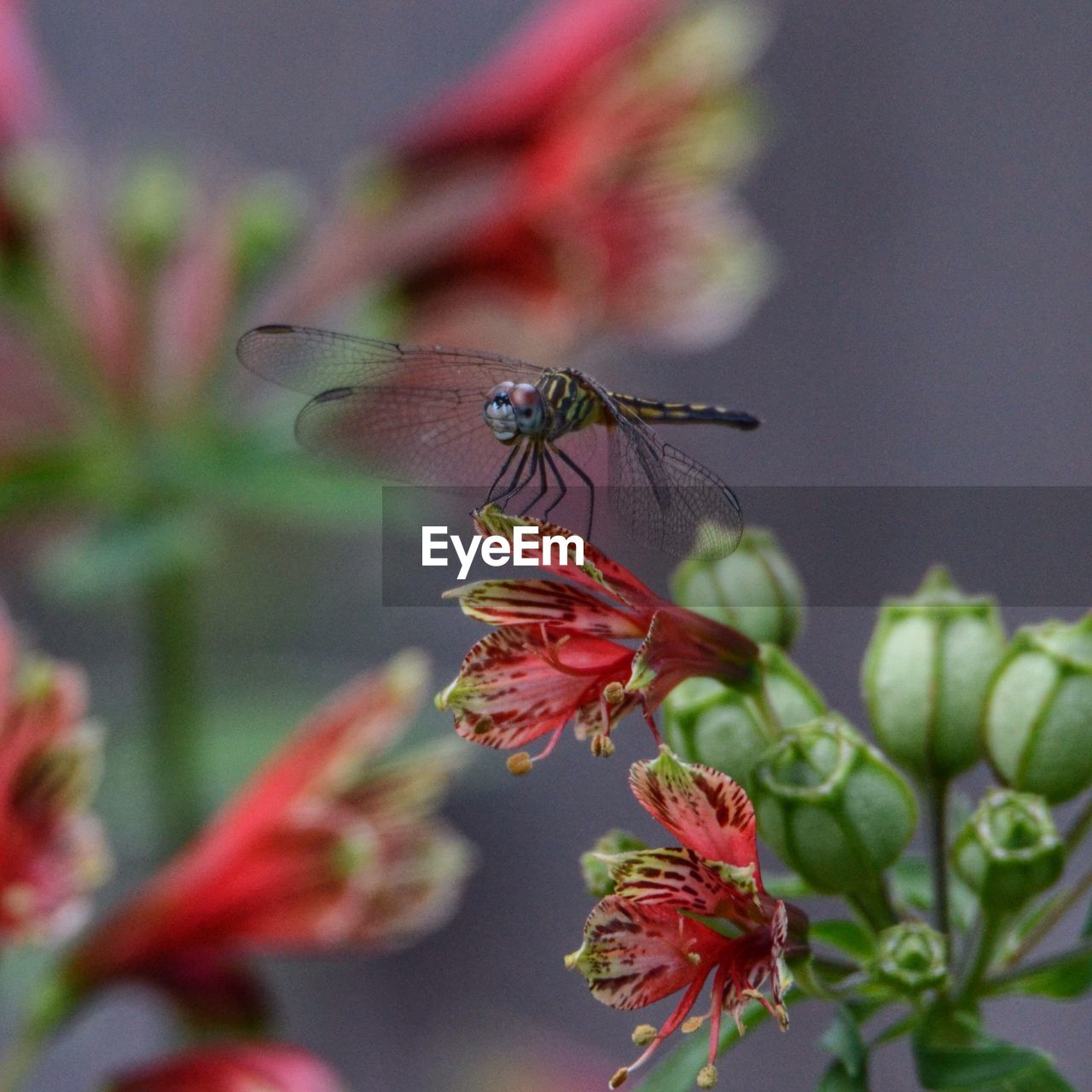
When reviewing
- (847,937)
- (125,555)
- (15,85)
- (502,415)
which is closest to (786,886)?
(847,937)

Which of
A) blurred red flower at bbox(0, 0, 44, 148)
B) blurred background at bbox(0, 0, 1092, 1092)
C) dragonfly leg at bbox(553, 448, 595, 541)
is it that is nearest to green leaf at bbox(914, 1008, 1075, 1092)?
dragonfly leg at bbox(553, 448, 595, 541)

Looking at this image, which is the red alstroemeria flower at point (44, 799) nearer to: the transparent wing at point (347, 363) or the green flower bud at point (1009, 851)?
the transparent wing at point (347, 363)

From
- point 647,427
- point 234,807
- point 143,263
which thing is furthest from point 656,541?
point 143,263

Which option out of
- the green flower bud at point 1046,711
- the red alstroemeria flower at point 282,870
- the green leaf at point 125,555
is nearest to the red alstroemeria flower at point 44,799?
the red alstroemeria flower at point 282,870

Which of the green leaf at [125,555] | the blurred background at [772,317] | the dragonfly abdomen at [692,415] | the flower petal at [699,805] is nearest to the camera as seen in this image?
the flower petal at [699,805]

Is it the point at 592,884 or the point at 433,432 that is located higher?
the point at 433,432

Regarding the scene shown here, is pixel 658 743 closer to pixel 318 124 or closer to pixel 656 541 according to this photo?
pixel 656 541
